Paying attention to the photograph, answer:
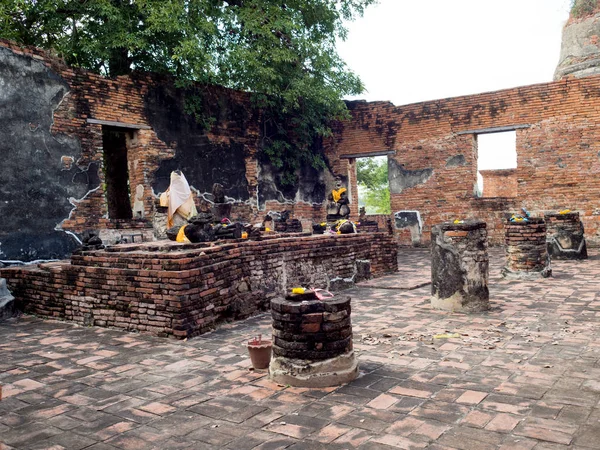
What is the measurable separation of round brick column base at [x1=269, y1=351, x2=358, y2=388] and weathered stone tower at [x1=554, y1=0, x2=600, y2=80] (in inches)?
620

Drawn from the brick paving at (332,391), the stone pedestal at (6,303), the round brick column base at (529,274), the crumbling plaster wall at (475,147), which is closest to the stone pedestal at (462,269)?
the brick paving at (332,391)

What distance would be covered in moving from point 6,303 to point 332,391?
4.83 metres

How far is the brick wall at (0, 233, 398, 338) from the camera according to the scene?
5012 millimetres

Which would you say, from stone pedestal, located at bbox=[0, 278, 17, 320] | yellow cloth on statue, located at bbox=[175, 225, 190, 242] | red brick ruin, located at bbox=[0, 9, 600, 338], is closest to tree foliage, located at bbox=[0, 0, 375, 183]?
red brick ruin, located at bbox=[0, 9, 600, 338]

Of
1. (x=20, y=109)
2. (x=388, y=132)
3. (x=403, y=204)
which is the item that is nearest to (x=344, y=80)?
(x=388, y=132)

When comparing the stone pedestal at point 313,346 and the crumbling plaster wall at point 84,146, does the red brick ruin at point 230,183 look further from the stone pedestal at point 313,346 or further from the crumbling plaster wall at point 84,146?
the stone pedestal at point 313,346

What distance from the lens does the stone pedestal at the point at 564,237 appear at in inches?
381

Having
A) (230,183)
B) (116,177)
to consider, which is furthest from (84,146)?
(116,177)

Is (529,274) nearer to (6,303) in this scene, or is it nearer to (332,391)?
(332,391)

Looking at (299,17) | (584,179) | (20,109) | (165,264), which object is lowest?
(165,264)

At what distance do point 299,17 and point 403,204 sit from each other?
579 centimetres

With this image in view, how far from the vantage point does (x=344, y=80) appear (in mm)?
13555

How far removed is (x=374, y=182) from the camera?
22203 mm

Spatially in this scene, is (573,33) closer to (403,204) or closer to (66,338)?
(403,204)
